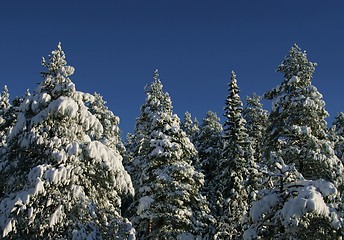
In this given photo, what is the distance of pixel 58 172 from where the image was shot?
13477 mm

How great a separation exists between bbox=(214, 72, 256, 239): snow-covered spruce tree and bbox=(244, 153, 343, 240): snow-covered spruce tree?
48.1 feet

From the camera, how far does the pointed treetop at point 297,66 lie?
23.8 m

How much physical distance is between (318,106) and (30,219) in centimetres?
1670

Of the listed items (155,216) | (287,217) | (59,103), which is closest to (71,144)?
A: (59,103)

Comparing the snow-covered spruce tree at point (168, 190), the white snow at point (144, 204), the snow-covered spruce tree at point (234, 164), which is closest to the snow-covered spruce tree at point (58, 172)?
the white snow at point (144, 204)

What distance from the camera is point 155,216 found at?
77.4ft

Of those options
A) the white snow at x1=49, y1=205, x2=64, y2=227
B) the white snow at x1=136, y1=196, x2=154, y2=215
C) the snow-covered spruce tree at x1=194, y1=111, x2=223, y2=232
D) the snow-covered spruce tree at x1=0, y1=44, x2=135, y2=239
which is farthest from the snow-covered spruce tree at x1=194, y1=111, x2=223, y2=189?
the white snow at x1=49, y1=205, x2=64, y2=227

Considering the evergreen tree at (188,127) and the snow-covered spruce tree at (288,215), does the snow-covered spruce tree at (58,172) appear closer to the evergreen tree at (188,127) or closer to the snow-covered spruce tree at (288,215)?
the snow-covered spruce tree at (288,215)

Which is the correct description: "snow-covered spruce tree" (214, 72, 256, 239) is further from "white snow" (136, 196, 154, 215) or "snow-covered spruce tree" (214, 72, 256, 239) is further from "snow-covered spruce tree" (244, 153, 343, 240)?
"snow-covered spruce tree" (244, 153, 343, 240)

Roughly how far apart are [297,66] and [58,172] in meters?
16.5

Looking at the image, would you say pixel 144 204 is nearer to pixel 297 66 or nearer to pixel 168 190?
pixel 168 190

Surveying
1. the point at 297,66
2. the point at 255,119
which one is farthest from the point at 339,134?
the point at 297,66

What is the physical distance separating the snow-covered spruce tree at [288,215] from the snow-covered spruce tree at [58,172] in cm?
520

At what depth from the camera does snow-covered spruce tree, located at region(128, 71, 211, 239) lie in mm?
23859
